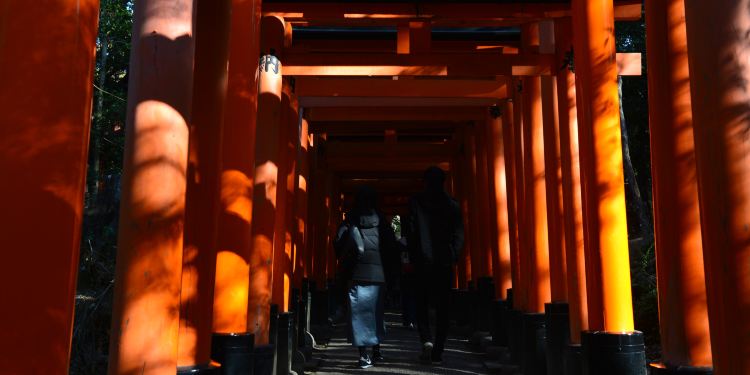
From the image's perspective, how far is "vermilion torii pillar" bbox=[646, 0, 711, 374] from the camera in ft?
11.6

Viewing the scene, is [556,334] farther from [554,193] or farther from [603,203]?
[603,203]

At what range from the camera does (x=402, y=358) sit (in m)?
7.32

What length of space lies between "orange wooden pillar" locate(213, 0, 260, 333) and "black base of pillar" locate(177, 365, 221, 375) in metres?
0.66

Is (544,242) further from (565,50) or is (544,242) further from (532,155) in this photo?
(565,50)

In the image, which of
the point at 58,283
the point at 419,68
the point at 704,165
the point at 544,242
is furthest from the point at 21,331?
the point at 544,242

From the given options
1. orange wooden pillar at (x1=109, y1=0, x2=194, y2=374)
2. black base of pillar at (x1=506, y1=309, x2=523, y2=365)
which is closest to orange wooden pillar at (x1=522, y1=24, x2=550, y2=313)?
black base of pillar at (x1=506, y1=309, x2=523, y2=365)

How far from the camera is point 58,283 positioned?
6.56ft

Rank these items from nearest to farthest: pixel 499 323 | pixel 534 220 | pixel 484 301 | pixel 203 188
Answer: pixel 203 188, pixel 534 220, pixel 499 323, pixel 484 301

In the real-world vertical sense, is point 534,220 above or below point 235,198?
above

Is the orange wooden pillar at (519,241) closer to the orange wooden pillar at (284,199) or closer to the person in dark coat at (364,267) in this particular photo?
the person in dark coat at (364,267)

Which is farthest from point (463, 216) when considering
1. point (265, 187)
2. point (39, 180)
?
point (39, 180)

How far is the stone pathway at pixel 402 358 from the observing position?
6.54m

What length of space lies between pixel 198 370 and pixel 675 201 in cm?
274

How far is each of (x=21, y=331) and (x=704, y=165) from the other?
2.35 m
